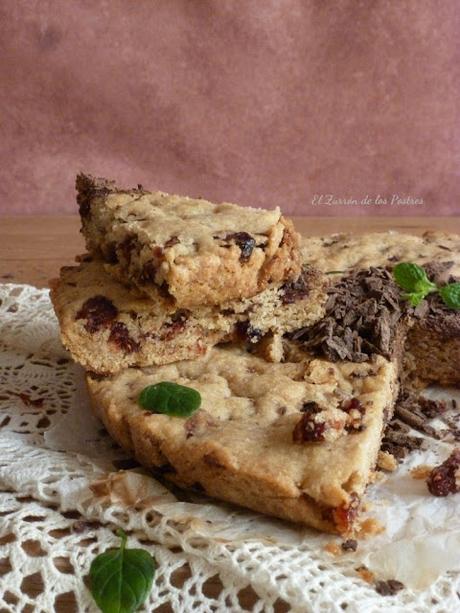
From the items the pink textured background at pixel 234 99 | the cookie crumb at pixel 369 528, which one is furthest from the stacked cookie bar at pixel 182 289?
the pink textured background at pixel 234 99

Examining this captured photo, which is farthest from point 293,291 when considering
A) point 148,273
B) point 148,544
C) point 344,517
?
point 148,544

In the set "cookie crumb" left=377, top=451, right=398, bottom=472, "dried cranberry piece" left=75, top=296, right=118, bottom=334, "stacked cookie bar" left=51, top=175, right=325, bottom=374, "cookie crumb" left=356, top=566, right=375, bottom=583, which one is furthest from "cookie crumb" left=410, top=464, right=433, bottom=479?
"dried cranberry piece" left=75, top=296, right=118, bottom=334

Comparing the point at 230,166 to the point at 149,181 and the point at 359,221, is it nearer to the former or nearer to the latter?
the point at 149,181

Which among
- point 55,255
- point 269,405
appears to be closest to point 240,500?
point 269,405

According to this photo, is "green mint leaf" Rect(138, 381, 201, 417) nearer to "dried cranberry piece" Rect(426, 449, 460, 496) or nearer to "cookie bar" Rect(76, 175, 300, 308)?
"cookie bar" Rect(76, 175, 300, 308)

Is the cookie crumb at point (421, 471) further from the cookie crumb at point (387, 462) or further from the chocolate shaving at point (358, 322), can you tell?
the chocolate shaving at point (358, 322)

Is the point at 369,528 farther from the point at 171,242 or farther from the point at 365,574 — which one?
the point at 171,242
